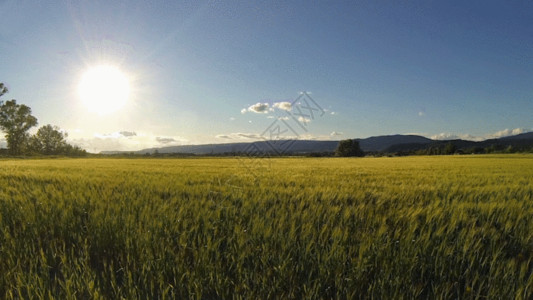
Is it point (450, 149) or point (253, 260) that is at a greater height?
point (450, 149)

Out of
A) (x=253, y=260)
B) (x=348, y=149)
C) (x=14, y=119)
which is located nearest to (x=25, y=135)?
(x=14, y=119)

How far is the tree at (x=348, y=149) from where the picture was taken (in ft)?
304

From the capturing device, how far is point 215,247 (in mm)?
2139

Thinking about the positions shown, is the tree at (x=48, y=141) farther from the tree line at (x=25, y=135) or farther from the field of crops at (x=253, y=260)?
the field of crops at (x=253, y=260)

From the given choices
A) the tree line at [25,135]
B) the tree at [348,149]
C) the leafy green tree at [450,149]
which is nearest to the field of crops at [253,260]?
the tree line at [25,135]

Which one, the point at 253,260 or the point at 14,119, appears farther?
the point at 14,119

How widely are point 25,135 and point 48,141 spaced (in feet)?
63.4

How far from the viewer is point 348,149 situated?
93000mm

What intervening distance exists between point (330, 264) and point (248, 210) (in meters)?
1.79

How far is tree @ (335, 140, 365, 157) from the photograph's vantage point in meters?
92.6

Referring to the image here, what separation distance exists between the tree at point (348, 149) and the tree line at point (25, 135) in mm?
95840

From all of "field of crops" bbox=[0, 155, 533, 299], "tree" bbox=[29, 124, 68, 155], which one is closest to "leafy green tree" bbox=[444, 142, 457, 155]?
"field of crops" bbox=[0, 155, 533, 299]

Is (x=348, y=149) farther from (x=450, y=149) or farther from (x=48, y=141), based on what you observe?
(x=48, y=141)

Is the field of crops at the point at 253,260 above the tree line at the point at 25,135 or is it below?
below
